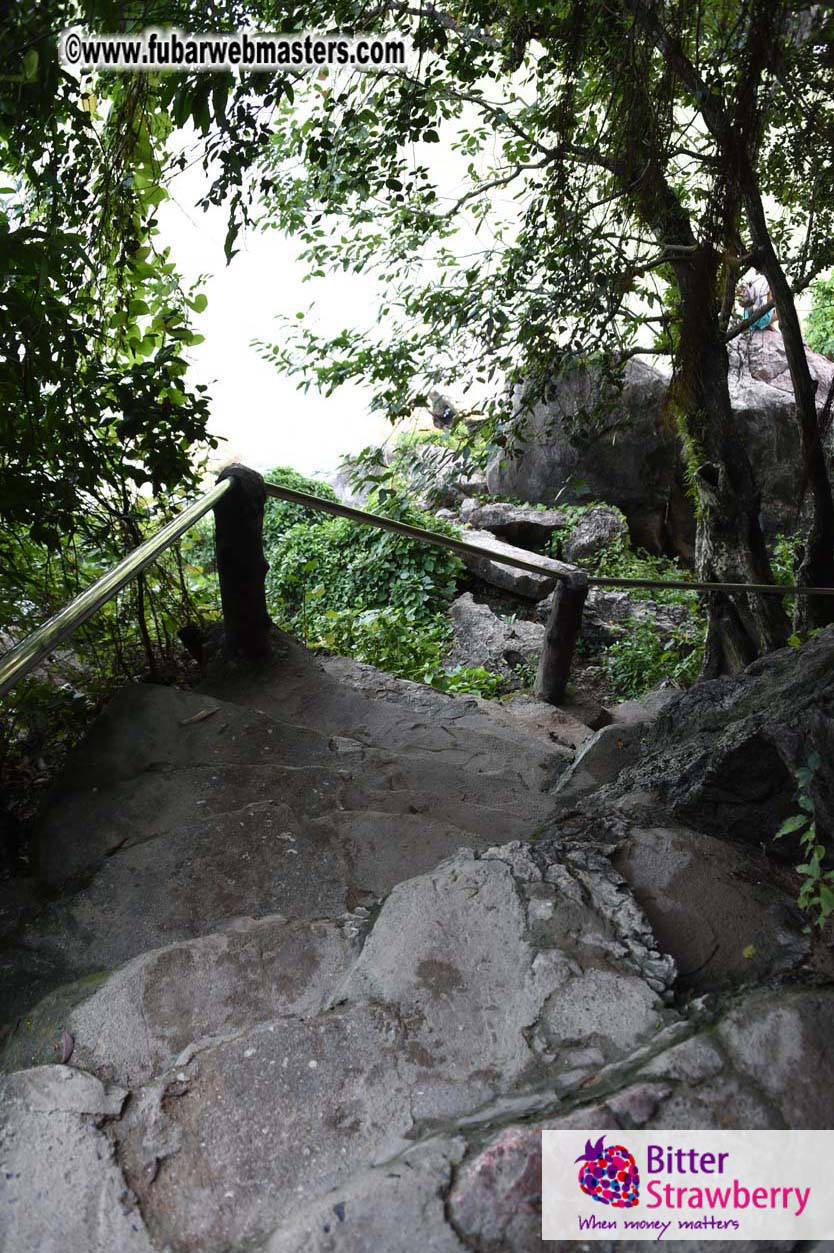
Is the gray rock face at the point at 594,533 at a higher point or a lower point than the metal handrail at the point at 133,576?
lower

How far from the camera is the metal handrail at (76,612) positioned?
1.42m

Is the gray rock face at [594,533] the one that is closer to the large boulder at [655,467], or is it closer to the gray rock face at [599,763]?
the large boulder at [655,467]

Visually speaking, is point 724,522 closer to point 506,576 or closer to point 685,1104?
point 506,576

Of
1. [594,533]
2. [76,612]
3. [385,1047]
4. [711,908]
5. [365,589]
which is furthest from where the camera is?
[594,533]

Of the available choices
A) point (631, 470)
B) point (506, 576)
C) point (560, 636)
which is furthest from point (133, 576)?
point (631, 470)

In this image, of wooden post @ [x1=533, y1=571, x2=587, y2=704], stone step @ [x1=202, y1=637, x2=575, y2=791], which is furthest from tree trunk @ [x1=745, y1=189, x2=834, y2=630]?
stone step @ [x1=202, y1=637, x2=575, y2=791]

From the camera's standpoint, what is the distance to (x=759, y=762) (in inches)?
67.8

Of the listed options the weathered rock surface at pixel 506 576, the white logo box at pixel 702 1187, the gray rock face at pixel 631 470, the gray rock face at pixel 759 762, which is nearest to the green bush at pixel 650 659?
the weathered rock surface at pixel 506 576

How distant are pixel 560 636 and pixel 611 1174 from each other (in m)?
3.25

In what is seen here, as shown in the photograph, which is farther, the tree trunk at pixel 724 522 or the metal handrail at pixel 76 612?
the tree trunk at pixel 724 522

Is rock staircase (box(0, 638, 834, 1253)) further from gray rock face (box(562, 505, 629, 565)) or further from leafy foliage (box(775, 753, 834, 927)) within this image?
gray rock face (box(562, 505, 629, 565))

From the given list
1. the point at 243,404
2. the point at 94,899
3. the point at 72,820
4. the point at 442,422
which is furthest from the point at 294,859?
the point at 243,404

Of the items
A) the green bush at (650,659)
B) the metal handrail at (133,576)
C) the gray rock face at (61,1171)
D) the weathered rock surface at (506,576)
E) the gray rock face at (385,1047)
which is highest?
the metal handrail at (133,576)

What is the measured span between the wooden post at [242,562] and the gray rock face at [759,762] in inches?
61.7
